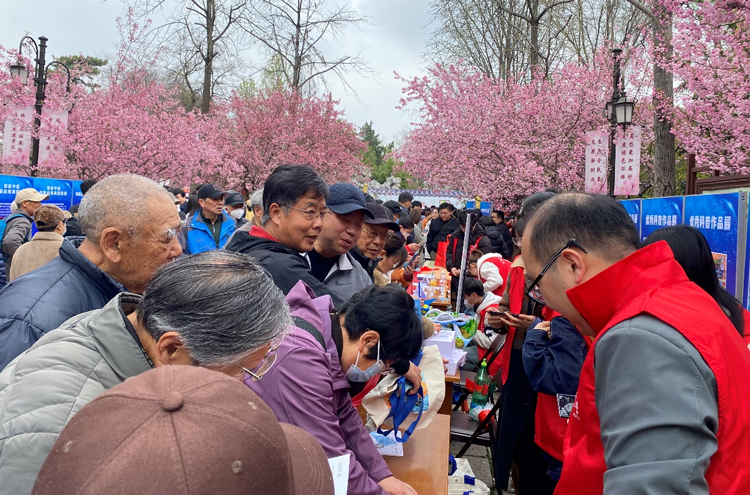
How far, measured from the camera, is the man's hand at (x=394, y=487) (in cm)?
Result: 192

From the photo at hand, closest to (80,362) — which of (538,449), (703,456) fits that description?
(703,456)

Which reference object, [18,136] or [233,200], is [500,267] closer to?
[233,200]

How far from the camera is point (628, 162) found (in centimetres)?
1079

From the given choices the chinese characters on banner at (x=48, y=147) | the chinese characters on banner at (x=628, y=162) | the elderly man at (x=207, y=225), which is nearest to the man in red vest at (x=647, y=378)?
the elderly man at (x=207, y=225)

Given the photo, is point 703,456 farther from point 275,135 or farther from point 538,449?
point 275,135

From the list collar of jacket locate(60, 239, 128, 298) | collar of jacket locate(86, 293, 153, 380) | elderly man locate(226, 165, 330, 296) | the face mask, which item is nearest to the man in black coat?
elderly man locate(226, 165, 330, 296)

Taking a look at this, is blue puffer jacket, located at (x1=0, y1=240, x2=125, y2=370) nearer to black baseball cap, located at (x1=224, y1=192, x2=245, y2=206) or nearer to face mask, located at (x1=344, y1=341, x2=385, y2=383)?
face mask, located at (x1=344, y1=341, x2=385, y2=383)

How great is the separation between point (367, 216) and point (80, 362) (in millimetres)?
2263

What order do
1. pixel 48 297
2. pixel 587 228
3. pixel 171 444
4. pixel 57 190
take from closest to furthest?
pixel 171 444, pixel 587 228, pixel 48 297, pixel 57 190

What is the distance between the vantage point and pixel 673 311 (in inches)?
44.9

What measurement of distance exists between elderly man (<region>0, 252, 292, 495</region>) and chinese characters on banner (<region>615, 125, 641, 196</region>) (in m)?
10.8

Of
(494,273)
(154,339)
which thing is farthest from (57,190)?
(154,339)

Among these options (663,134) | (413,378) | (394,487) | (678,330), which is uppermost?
(663,134)

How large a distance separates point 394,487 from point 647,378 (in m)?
1.18
